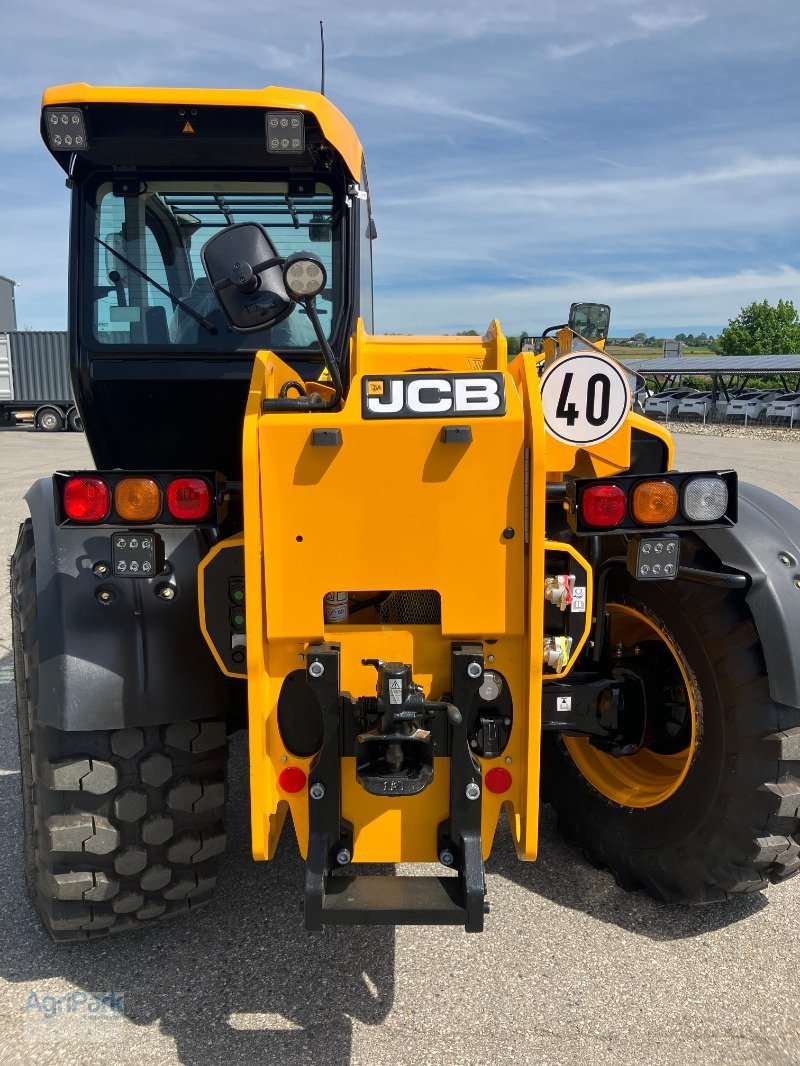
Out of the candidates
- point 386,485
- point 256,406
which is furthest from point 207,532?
point 386,485

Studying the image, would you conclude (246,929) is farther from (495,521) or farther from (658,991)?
(495,521)

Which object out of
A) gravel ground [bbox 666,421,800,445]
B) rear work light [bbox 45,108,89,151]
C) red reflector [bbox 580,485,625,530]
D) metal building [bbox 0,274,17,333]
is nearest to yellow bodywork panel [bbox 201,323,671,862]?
red reflector [bbox 580,485,625,530]

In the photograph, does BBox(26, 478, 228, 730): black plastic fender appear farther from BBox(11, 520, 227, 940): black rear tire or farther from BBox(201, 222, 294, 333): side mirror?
BBox(201, 222, 294, 333): side mirror

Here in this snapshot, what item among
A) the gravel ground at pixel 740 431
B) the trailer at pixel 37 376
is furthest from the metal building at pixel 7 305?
the gravel ground at pixel 740 431

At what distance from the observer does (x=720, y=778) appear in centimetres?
252

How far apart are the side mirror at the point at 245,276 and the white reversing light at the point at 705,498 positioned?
1154 millimetres

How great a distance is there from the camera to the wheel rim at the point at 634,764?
9.03ft

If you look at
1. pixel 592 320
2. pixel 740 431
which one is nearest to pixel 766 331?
pixel 740 431

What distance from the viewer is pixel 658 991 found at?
7.74 feet

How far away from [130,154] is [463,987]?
9.93ft

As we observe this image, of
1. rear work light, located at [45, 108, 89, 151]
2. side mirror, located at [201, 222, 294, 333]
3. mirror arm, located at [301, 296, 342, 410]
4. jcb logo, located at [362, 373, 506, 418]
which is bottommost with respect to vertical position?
jcb logo, located at [362, 373, 506, 418]

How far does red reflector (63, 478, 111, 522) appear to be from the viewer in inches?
87.2

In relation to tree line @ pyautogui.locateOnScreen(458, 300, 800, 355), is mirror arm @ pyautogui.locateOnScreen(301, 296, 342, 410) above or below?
below

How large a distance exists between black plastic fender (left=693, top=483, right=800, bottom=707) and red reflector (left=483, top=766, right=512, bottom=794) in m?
0.82
